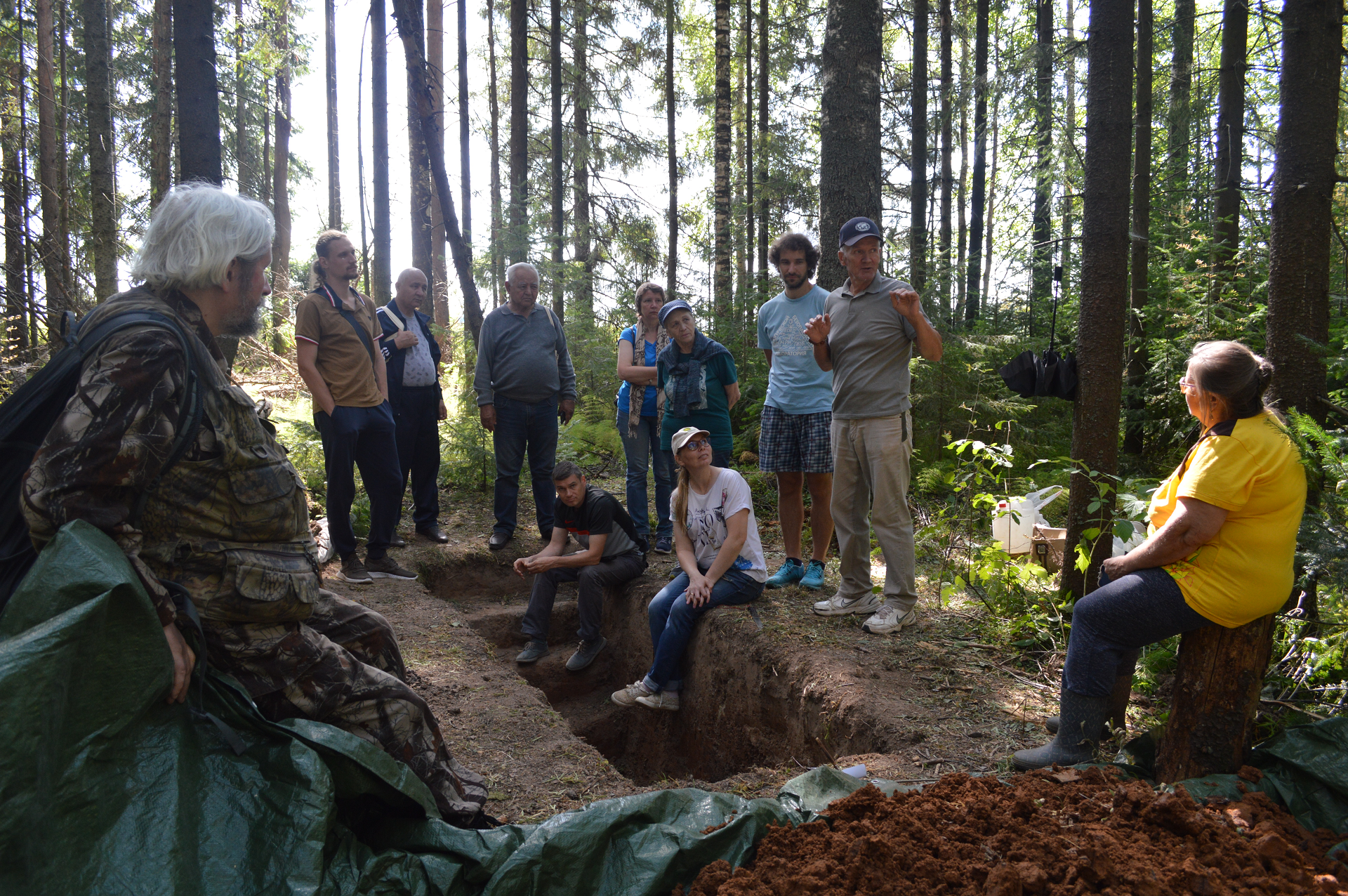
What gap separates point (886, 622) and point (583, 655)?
2373 mm

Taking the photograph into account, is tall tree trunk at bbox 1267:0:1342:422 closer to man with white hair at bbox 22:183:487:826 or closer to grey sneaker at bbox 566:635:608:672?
man with white hair at bbox 22:183:487:826

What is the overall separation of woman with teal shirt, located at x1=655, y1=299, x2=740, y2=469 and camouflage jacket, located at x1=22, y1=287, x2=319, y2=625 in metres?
3.68

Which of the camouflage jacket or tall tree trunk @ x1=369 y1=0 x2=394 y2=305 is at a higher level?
tall tree trunk @ x1=369 y1=0 x2=394 y2=305

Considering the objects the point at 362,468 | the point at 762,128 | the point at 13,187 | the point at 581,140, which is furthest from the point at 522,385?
the point at 762,128

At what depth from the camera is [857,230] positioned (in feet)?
14.8

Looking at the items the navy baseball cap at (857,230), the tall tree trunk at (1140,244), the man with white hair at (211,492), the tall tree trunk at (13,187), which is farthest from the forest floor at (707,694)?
the tall tree trunk at (13,187)

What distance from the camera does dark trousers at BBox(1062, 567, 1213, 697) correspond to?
2.69 metres

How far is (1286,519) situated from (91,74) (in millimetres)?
10765

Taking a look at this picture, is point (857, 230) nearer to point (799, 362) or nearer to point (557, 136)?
point (799, 362)

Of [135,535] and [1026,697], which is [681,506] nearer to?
[1026,697]

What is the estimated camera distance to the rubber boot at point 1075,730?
2871mm

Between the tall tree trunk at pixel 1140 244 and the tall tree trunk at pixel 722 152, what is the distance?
5.60 meters

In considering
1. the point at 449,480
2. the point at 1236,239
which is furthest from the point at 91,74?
the point at 1236,239

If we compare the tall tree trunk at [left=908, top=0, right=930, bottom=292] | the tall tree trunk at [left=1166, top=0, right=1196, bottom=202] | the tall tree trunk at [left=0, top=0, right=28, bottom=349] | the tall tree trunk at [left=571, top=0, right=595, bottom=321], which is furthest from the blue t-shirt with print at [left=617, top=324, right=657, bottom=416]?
the tall tree trunk at [left=908, top=0, right=930, bottom=292]
